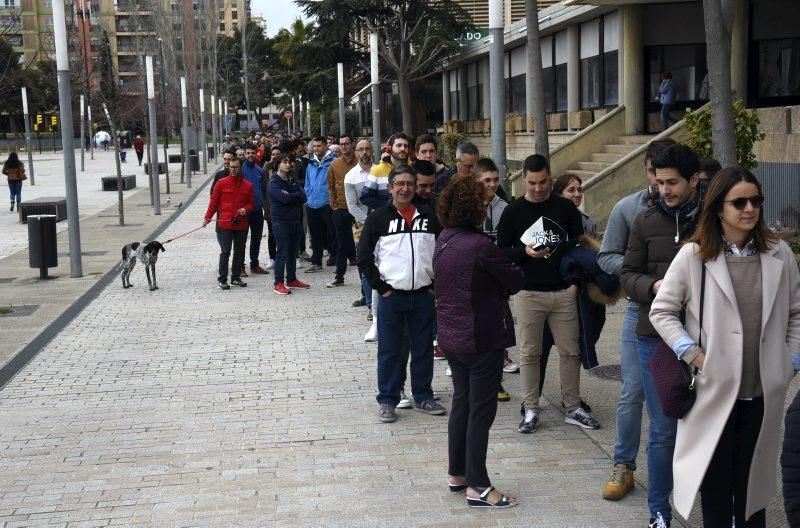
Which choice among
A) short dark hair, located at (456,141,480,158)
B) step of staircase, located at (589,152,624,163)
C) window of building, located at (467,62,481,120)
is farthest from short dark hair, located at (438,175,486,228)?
window of building, located at (467,62,481,120)

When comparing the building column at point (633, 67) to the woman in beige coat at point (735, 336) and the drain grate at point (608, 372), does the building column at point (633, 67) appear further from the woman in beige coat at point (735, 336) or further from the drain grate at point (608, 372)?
the woman in beige coat at point (735, 336)

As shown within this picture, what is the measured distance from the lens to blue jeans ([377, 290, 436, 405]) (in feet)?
24.2

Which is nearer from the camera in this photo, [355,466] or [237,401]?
[355,466]

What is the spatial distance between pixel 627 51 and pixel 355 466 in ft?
63.7

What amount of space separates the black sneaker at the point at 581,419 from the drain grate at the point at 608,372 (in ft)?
4.43

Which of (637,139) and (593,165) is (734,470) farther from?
(637,139)

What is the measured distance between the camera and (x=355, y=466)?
6.55 metres

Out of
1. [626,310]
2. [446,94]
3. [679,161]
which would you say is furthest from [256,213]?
[446,94]

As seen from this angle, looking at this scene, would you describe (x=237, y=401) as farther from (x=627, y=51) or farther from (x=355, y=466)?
(x=627, y=51)

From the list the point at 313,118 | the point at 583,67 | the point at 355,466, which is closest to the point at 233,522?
the point at 355,466

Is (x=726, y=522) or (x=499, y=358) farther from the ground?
(x=499, y=358)

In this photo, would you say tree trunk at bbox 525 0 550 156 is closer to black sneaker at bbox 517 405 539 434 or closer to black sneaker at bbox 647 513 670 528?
black sneaker at bbox 517 405 539 434

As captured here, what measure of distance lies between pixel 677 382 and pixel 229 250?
34.1 ft

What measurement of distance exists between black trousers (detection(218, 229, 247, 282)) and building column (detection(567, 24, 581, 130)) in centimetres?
1650
